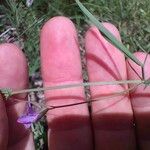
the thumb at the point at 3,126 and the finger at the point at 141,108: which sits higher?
the thumb at the point at 3,126

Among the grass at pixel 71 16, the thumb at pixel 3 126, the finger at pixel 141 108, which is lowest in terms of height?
the finger at pixel 141 108

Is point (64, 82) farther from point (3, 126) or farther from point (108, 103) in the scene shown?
point (3, 126)

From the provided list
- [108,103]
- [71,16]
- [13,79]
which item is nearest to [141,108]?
[108,103]

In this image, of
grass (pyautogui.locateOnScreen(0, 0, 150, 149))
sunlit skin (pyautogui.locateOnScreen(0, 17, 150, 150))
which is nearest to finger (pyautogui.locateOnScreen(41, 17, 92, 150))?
sunlit skin (pyautogui.locateOnScreen(0, 17, 150, 150))

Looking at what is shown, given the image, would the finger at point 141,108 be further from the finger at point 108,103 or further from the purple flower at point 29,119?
the purple flower at point 29,119

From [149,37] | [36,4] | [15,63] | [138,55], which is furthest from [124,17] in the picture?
[15,63]

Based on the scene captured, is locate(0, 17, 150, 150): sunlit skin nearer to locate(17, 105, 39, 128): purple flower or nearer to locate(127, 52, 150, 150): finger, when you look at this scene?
locate(127, 52, 150, 150): finger

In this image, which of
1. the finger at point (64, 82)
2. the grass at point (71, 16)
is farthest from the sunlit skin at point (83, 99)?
the grass at point (71, 16)
